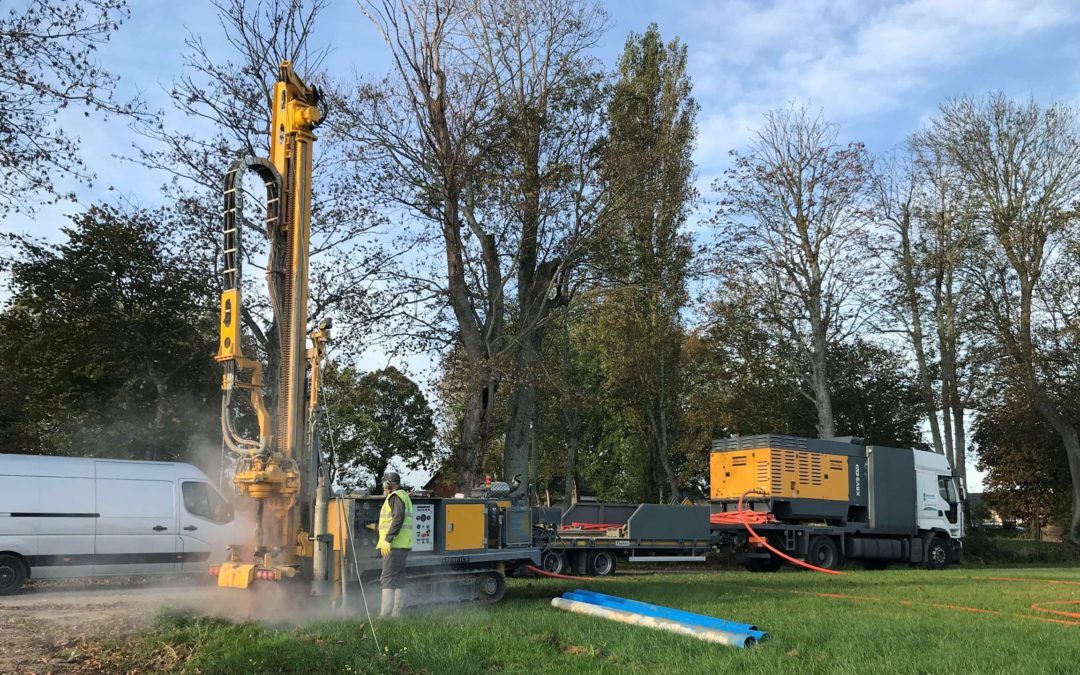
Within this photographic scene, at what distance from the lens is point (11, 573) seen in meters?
14.9

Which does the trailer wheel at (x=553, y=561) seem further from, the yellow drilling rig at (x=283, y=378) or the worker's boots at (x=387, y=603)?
the yellow drilling rig at (x=283, y=378)

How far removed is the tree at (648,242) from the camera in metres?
24.6

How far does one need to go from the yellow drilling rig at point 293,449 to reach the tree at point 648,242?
12883 mm

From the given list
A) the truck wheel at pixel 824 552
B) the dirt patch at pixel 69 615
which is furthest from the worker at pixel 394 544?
the truck wheel at pixel 824 552

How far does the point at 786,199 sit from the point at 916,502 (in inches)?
460

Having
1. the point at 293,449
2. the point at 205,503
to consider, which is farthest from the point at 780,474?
the point at 293,449

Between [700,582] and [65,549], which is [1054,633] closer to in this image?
[700,582]

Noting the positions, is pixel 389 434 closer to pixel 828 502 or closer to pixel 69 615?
pixel 828 502

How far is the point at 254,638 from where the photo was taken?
8.50 meters

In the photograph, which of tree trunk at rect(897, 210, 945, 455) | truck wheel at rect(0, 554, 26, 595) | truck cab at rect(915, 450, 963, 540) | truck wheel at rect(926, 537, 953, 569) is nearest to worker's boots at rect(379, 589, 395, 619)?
truck wheel at rect(0, 554, 26, 595)

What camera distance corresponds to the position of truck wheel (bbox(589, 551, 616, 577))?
66.2 ft

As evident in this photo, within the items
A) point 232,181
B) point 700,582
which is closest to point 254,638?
point 232,181

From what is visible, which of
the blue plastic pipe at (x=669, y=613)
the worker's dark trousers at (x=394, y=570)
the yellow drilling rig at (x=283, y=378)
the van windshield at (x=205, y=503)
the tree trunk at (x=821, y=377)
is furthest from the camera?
the tree trunk at (x=821, y=377)

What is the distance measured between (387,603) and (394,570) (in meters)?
0.39
